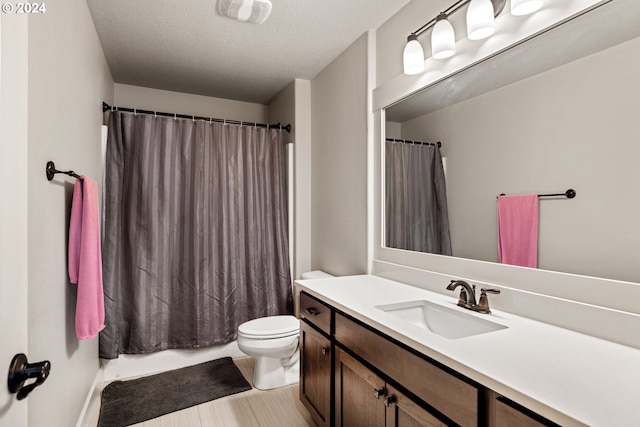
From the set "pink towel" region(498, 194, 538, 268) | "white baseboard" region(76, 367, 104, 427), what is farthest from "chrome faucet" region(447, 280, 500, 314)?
"white baseboard" region(76, 367, 104, 427)

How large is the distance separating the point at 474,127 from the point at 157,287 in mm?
2422

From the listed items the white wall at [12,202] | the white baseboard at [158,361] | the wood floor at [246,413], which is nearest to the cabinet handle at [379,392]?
the wood floor at [246,413]

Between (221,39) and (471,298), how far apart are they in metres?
2.20

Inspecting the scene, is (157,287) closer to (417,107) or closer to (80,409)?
(80,409)

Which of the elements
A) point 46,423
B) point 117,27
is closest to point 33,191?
point 46,423

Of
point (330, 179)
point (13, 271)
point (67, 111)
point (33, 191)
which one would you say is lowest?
point (13, 271)

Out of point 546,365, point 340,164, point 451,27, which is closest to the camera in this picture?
point 546,365

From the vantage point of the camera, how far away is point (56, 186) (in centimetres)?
139

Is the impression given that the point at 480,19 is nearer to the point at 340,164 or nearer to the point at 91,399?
the point at 340,164

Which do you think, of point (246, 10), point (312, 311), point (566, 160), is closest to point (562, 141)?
point (566, 160)

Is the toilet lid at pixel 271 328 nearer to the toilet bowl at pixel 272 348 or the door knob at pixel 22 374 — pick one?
the toilet bowl at pixel 272 348

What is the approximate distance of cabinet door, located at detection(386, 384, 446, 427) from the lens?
1.02 metres

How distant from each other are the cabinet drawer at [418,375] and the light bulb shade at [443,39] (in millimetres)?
1316

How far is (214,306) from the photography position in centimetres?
272
